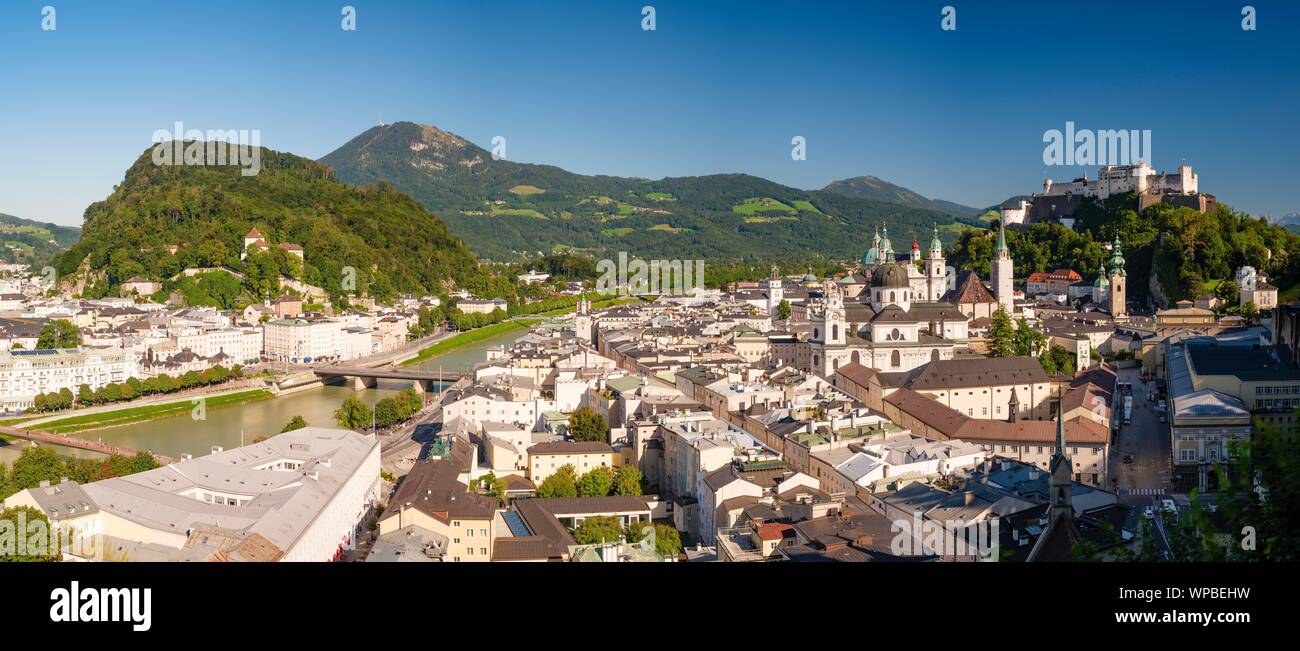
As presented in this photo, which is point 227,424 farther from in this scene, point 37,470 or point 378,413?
point 37,470

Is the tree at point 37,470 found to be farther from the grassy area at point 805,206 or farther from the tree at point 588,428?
the grassy area at point 805,206

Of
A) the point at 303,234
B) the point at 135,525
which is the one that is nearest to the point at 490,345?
the point at 303,234

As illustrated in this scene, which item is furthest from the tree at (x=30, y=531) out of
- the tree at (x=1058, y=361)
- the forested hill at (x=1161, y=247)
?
the forested hill at (x=1161, y=247)

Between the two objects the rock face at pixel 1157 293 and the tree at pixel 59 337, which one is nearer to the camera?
the rock face at pixel 1157 293

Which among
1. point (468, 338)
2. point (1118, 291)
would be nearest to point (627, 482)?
point (1118, 291)

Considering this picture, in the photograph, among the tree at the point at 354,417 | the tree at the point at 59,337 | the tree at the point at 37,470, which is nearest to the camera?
the tree at the point at 37,470

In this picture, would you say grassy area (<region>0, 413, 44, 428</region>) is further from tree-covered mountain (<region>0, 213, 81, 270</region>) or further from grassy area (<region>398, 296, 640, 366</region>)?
tree-covered mountain (<region>0, 213, 81, 270</region>)
